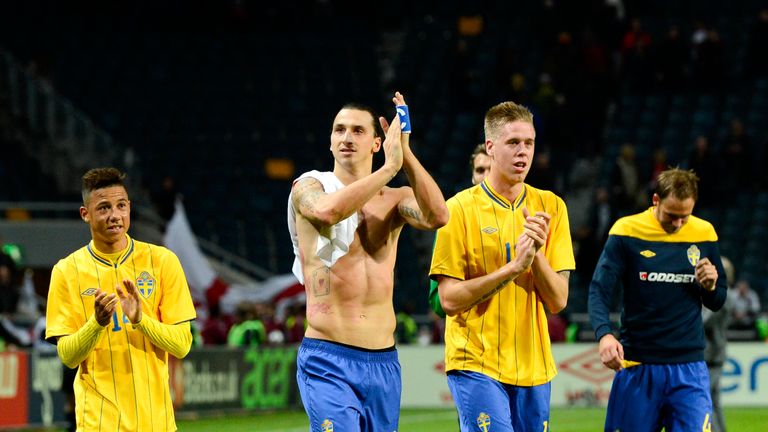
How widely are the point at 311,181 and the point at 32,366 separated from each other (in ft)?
34.5

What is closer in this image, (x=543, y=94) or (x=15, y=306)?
(x=15, y=306)

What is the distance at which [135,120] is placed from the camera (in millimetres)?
26547

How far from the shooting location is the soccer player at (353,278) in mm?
6645

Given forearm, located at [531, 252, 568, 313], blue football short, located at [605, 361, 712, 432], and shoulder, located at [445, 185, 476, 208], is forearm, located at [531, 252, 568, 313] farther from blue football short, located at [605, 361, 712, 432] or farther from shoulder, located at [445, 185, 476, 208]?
blue football short, located at [605, 361, 712, 432]

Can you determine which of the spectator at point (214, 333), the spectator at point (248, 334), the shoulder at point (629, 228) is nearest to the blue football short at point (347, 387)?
the shoulder at point (629, 228)

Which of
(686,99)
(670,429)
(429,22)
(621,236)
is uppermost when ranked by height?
(429,22)

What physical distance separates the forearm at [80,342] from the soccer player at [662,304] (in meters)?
3.10

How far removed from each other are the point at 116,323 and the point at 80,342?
0.27 meters

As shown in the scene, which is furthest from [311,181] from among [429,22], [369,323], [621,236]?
[429,22]

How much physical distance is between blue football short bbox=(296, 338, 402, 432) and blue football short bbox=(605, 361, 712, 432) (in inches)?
76.1

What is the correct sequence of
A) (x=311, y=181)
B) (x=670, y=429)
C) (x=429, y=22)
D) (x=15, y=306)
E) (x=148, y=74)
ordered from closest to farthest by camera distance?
(x=311, y=181) < (x=670, y=429) < (x=15, y=306) < (x=148, y=74) < (x=429, y=22)

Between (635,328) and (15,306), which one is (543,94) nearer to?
(15,306)

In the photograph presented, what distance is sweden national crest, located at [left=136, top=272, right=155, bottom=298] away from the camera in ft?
22.1

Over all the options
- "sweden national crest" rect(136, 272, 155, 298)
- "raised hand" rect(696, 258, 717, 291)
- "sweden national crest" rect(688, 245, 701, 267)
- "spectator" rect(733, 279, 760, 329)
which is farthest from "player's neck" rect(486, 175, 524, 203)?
"spectator" rect(733, 279, 760, 329)
